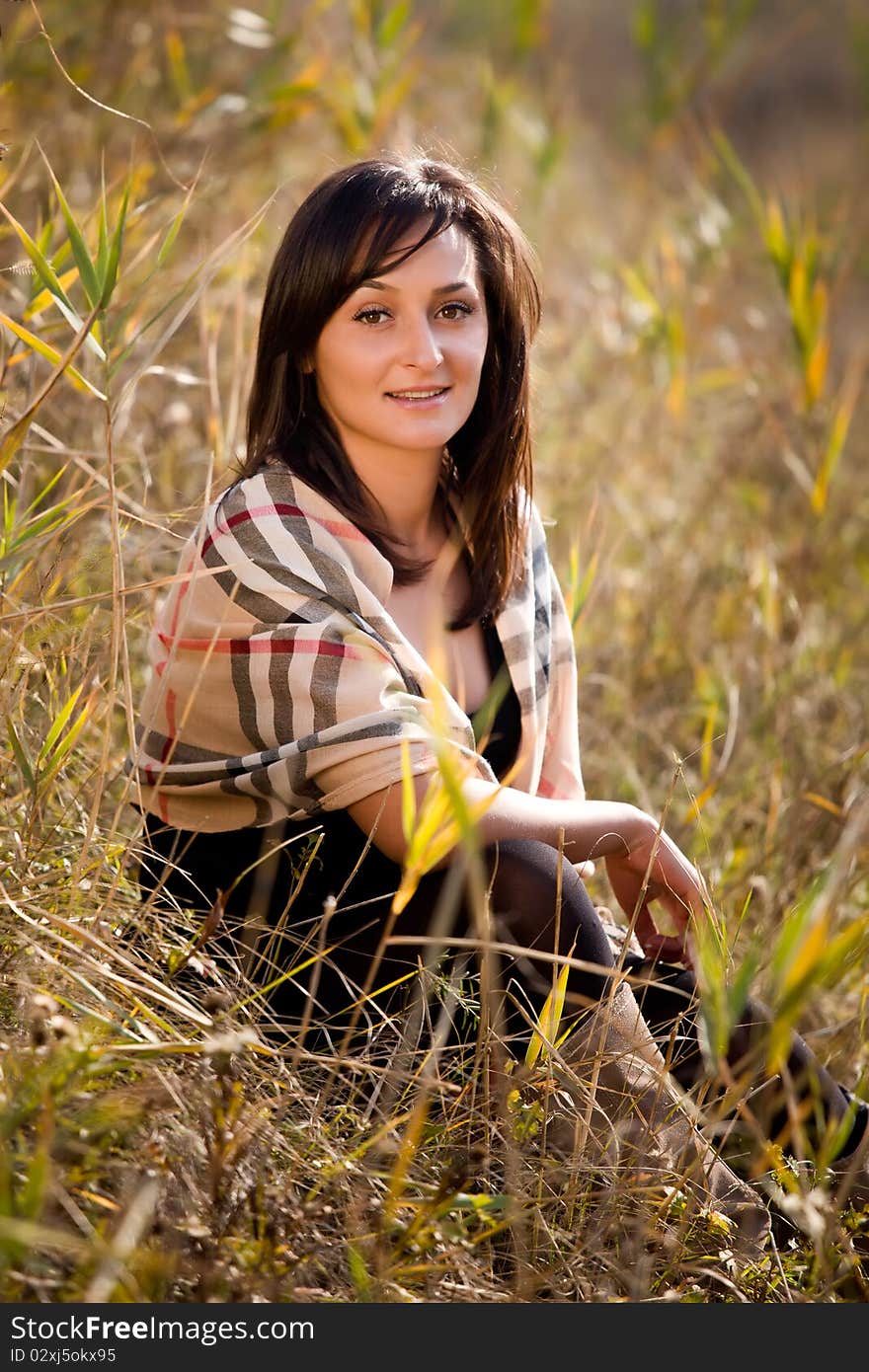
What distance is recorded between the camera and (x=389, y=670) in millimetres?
1439

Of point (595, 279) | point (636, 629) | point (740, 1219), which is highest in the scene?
point (595, 279)

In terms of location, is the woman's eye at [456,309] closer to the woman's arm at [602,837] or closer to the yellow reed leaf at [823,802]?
the woman's arm at [602,837]

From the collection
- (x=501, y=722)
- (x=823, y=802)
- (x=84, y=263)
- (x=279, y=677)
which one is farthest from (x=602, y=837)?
(x=84, y=263)

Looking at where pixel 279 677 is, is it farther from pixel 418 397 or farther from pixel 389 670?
pixel 418 397

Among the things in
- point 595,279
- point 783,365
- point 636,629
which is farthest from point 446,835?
point 783,365

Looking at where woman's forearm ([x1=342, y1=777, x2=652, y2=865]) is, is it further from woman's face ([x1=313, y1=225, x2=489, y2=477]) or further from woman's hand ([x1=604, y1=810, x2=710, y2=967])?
woman's face ([x1=313, y1=225, x2=489, y2=477])

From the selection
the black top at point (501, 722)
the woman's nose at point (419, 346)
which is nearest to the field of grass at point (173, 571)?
the black top at point (501, 722)

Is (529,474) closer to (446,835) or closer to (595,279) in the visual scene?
(446,835)

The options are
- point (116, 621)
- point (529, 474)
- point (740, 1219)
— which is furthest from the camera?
point (529, 474)

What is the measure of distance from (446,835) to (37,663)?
483mm

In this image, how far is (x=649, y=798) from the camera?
229cm

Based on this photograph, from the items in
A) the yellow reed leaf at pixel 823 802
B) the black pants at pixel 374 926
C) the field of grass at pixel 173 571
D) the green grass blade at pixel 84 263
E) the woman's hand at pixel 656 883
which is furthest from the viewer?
the yellow reed leaf at pixel 823 802

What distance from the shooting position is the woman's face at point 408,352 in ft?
5.37

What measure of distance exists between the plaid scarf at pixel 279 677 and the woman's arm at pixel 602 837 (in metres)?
0.04
